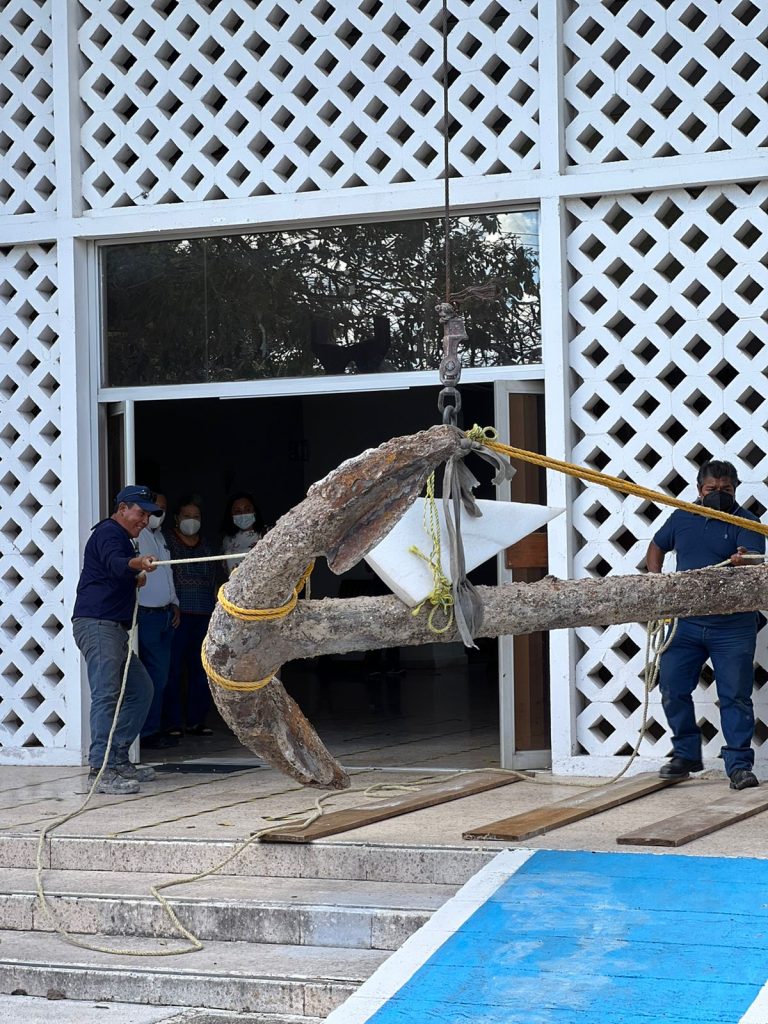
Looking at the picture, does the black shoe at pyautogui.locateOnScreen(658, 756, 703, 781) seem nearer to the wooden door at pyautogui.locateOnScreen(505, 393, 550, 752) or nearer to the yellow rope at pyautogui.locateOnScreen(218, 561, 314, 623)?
Answer: the wooden door at pyautogui.locateOnScreen(505, 393, 550, 752)

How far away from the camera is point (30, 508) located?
8.62m

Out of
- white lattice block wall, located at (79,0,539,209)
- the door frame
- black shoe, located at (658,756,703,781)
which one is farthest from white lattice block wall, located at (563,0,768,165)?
black shoe, located at (658,756,703,781)

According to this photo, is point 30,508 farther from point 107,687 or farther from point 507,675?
point 507,675

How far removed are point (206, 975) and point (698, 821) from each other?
2159 millimetres

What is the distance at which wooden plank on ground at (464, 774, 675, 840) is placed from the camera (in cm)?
Answer: 582

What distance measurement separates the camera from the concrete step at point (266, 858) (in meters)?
5.66

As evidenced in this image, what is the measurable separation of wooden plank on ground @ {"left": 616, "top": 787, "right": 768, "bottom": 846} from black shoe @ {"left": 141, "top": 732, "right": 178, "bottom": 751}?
384 centimetres

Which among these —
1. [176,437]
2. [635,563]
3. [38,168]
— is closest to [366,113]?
[38,168]

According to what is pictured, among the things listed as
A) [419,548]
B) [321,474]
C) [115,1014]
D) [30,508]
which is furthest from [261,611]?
[321,474]

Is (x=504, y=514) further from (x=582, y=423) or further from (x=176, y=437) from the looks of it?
(x=176, y=437)

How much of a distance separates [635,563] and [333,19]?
3361 mm

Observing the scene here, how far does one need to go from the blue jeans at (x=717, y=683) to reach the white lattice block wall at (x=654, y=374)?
0.89 ft

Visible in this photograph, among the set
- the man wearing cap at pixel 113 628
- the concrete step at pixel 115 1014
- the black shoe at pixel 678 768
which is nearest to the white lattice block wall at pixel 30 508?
the man wearing cap at pixel 113 628

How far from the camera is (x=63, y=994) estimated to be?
503 cm
